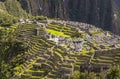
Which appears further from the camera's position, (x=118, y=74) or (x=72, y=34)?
(x=72, y=34)

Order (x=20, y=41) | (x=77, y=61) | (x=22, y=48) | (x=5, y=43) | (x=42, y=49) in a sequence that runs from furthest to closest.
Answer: (x=5, y=43), (x=20, y=41), (x=22, y=48), (x=42, y=49), (x=77, y=61)

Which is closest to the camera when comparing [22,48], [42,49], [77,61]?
[77,61]

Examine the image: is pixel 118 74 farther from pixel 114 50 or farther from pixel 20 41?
pixel 20 41

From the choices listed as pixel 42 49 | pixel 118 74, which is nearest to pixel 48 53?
pixel 42 49

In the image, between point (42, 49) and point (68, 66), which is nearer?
point (68, 66)

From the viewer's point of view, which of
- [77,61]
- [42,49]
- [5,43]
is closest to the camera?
[77,61]

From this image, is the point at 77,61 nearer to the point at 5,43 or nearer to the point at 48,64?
the point at 48,64

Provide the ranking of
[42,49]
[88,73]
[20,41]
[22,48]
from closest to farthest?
1. [88,73]
2. [42,49]
3. [22,48]
4. [20,41]

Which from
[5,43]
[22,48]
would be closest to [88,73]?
[22,48]
